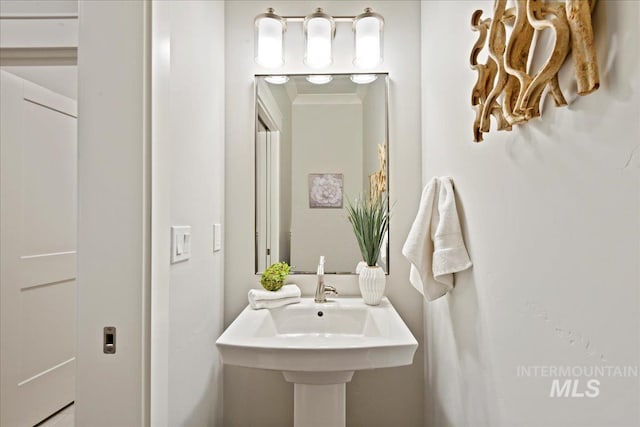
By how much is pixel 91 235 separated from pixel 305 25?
1.29m

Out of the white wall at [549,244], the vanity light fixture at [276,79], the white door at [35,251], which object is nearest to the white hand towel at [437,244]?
the white wall at [549,244]

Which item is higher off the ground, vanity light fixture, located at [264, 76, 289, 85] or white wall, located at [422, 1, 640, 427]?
vanity light fixture, located at [264, 76, 289, 85]

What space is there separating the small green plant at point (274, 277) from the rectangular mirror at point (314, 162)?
0.11 meters

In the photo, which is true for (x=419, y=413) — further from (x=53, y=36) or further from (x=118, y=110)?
(x=53, y=36)

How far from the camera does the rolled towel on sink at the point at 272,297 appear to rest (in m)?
1.57

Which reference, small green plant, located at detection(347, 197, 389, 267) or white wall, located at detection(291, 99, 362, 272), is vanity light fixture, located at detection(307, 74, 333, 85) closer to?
white wall, located at detection(291, 99, 362, 272)

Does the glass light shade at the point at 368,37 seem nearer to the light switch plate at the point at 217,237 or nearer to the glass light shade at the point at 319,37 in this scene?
the glass light shade at the point at 319,37

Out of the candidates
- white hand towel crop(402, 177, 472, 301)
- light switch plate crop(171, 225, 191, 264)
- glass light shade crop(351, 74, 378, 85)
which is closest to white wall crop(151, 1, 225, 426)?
light switch plate crop(171, 225, 191, 264)

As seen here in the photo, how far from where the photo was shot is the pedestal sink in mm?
1148

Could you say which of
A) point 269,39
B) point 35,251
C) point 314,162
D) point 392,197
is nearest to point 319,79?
point 269,39

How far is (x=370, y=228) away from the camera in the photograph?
1.66m

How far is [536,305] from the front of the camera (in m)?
0.77

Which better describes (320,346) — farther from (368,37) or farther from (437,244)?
(368,37)

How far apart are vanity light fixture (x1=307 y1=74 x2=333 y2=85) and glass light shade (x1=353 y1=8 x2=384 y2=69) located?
0.15 m
